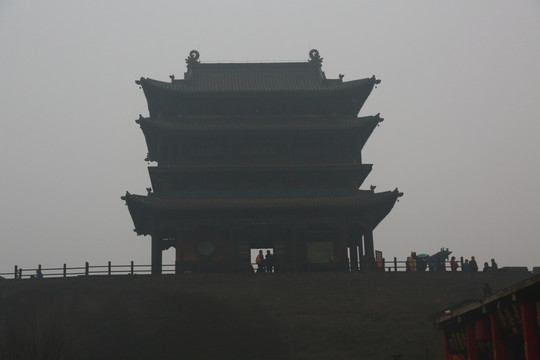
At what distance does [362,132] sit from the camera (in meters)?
43.1

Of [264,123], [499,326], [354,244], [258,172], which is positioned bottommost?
[499,326]

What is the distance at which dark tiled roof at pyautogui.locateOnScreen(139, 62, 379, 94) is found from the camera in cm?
4366

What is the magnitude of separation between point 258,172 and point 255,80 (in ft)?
23.0

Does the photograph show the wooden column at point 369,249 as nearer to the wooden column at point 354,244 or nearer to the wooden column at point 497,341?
the wooden column at point 354,244

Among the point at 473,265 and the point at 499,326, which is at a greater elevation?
the point at 473,265

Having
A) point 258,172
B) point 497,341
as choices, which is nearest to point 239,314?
point 258,172

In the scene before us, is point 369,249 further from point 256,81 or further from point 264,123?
point 256,81

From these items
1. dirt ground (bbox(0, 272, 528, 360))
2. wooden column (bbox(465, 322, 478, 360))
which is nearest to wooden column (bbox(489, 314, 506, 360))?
wooden column (bbox(465, 322, 478, 360))

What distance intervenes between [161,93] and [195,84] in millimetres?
2339

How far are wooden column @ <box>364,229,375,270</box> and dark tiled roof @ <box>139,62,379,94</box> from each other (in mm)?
8210

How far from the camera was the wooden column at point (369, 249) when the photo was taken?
127 feet

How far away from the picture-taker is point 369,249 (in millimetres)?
39469

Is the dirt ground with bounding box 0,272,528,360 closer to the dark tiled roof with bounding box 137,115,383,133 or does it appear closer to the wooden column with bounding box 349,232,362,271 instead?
the wooden column with bounding box 349,232,362,271

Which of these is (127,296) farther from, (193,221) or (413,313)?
(413,313)
